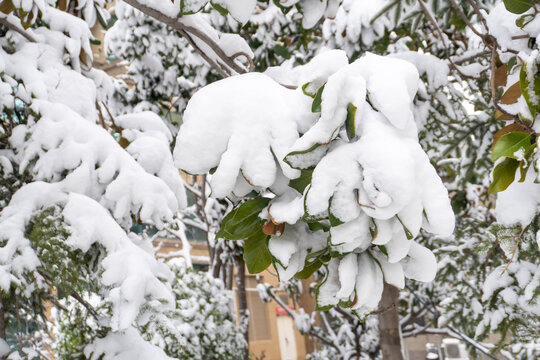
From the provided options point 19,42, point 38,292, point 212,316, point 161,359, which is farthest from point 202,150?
point 212,316

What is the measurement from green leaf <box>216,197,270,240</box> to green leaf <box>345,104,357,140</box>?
19 centimetres

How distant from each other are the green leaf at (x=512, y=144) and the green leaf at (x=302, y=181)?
55 centimetres

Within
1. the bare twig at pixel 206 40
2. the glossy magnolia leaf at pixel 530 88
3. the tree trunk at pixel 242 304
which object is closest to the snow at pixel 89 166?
the bare twig at pixel 206 40

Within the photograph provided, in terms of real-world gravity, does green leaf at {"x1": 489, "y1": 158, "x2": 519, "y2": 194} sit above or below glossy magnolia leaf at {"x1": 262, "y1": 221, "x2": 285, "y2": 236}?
above

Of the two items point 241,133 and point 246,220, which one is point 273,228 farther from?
point 241,133

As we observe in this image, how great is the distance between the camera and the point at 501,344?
9.04 feet

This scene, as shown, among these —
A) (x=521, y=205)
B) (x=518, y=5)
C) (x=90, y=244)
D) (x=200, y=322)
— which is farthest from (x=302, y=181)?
(x=200, y=322)

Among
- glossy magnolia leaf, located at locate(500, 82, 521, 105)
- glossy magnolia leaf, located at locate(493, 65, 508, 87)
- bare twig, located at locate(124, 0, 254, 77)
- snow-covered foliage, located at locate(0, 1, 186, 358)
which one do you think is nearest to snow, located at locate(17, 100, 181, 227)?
snow-covered foliage, located at locate(0, 1, 186, 358)

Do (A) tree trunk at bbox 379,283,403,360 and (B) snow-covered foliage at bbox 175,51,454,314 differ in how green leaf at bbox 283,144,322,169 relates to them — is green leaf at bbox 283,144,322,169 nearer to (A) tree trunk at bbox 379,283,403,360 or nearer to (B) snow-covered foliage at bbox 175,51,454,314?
(B) snow-covered foliage at bbox 175,51,454,314

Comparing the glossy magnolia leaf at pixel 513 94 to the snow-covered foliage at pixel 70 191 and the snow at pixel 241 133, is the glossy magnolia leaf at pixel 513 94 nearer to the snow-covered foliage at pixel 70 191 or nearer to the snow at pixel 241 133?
the snow at pixel 241 133

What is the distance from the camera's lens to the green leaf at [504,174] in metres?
1.24

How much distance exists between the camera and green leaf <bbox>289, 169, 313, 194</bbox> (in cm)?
80

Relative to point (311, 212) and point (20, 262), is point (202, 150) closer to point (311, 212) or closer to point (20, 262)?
point (311, 212)

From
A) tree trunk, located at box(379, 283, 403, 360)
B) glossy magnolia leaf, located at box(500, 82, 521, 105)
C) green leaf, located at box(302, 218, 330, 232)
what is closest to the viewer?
green leaf, located at box(302, 218, 330, 232)
